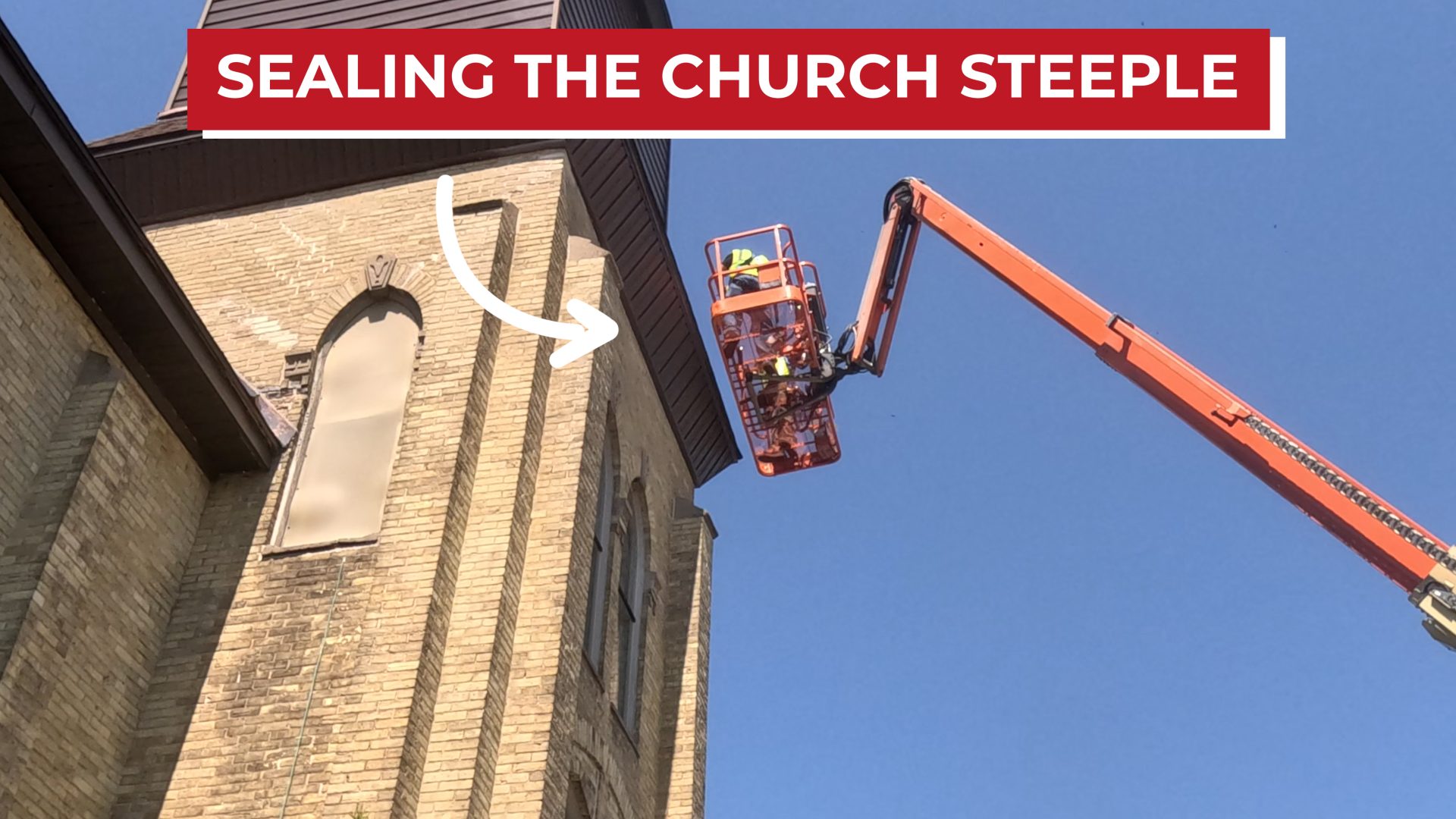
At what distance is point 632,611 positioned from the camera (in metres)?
17.0

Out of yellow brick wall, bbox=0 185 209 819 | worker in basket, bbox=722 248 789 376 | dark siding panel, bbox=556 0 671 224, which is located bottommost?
yellow brick wall, bbox=0 185 209 819

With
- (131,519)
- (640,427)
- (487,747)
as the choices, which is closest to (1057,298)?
A: (640,427)

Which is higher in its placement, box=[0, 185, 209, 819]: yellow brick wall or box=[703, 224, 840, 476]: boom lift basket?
box=[703, 224, 840, 476]: boom lift basket

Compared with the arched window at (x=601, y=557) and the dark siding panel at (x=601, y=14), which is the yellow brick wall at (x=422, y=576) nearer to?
the arched window at (x=601, y=557)

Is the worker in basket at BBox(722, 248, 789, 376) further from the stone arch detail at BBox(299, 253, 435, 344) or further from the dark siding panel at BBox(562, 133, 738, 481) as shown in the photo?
the stone arch detail at BBox(299, 253, 435, 344)

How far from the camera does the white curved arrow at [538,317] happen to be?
48.2ft

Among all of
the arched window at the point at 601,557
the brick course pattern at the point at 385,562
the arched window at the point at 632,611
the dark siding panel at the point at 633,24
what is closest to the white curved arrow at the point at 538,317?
the brick course pattern at the point at 385,562

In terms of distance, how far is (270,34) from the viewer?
14.9 m

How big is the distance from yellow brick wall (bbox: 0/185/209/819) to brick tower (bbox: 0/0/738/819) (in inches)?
1.1

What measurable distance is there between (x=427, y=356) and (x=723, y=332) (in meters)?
4.15

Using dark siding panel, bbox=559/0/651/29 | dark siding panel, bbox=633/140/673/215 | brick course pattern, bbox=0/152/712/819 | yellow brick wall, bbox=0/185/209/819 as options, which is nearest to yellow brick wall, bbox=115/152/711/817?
brick course pattern, bbox=0/152/712/819

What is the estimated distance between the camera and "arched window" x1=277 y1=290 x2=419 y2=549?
1375 cm

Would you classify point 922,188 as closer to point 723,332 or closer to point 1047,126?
point 723,332

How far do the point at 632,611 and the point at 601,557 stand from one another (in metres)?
1.30
